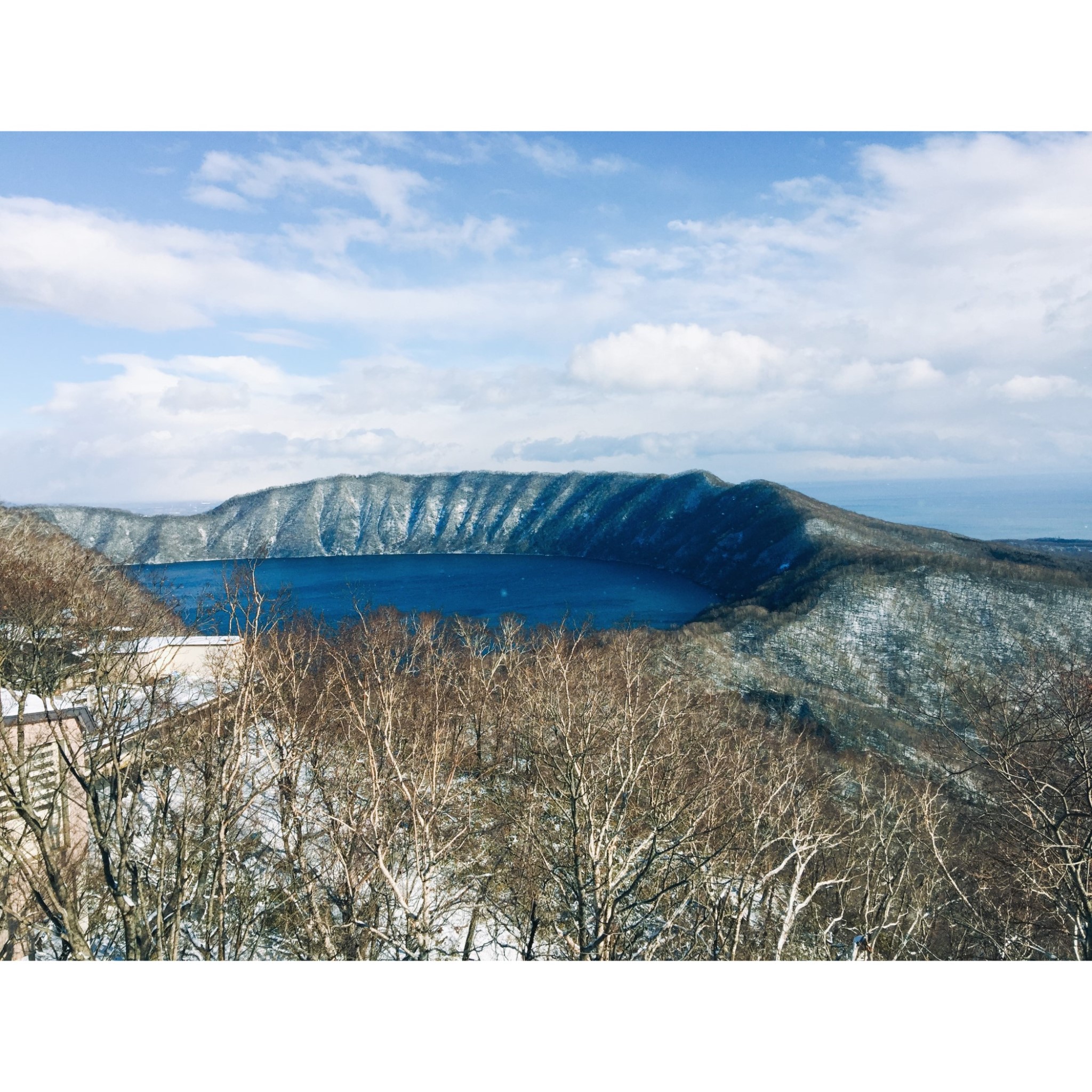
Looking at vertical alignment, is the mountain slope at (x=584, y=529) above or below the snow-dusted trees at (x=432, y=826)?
above

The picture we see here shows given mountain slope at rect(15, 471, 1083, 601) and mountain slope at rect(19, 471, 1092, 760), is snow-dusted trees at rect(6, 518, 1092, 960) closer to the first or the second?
mountain slope at rect(19, 471, 1092, 760)

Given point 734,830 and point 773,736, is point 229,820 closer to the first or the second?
point 734,830

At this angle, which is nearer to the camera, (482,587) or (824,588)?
(824,588)

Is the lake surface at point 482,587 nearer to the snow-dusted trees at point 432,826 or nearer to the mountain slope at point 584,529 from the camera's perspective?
the mountain slope at point 584,529

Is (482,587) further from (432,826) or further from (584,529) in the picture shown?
(432,826)

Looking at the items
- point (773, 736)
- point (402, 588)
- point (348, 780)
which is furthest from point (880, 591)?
point (402, 588)

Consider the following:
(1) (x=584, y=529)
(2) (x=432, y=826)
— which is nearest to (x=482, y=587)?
(1) (x=584, y=529)

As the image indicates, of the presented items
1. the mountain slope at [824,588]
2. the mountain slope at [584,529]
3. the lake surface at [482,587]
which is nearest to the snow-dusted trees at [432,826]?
the mountain slope at [824,588]

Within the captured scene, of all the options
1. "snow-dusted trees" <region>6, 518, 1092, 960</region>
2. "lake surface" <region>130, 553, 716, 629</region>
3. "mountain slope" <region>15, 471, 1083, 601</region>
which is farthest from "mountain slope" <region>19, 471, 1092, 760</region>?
"lake surface" <region>130, 553, 716, 629</region>
